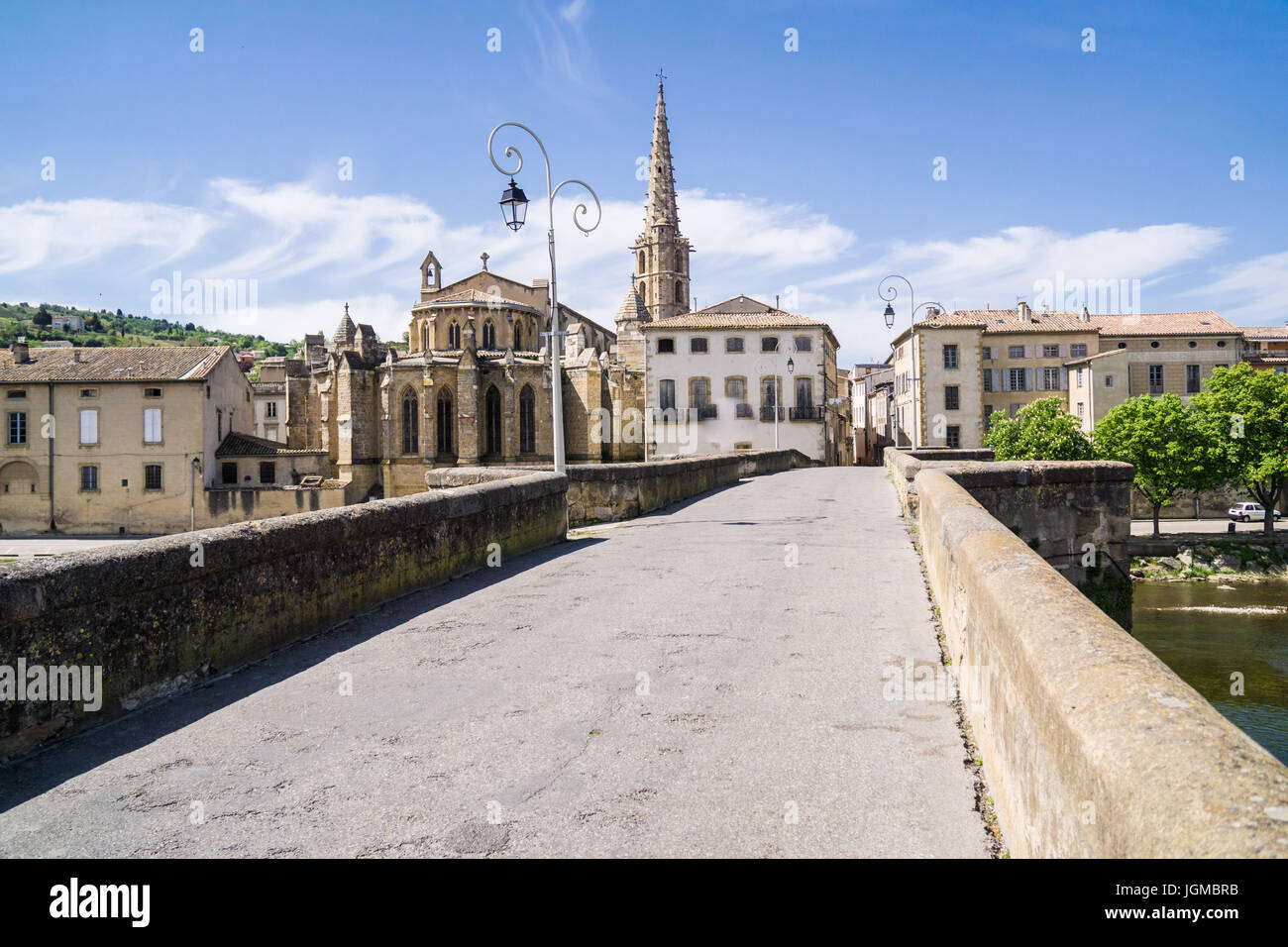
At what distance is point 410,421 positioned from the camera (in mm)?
59719

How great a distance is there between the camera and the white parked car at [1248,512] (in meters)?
46.0

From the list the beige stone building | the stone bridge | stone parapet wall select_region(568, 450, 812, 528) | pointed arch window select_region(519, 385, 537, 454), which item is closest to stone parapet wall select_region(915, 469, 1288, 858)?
the stone bridge

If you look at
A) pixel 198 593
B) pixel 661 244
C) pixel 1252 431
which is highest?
pixel 661 244

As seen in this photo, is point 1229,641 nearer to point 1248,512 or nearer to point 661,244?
point 1248,512

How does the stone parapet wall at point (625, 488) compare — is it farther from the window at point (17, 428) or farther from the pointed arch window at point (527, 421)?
the window at point (17, 428)

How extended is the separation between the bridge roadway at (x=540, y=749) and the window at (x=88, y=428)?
166 feet

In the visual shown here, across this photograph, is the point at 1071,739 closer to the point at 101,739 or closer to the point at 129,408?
the point at 101,739

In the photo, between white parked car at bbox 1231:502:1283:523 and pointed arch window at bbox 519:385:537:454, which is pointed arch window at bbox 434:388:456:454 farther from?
white parked car at bbox 1231:502:1283:523

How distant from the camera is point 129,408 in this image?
48500 millimetres

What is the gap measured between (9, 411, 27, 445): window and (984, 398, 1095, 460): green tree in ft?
171

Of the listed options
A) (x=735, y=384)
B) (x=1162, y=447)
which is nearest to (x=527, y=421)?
(x=735, y=384)

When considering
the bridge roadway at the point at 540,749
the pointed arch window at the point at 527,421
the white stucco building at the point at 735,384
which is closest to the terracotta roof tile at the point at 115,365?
the pointed arch window at the point at 527,421

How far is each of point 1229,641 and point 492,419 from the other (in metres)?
46.0
